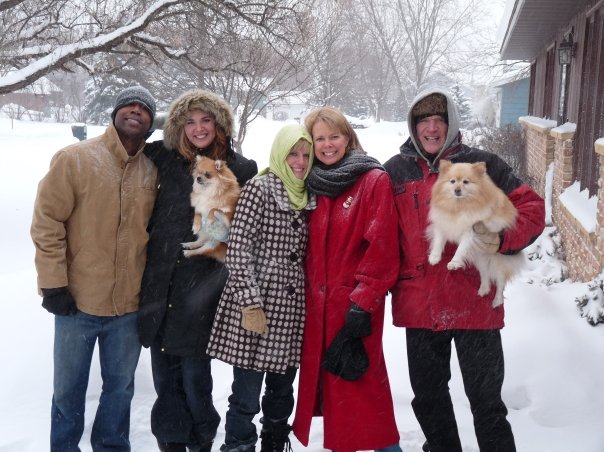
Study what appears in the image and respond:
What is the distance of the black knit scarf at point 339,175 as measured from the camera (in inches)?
113

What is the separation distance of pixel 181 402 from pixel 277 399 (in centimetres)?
58

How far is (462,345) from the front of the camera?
2.83 m

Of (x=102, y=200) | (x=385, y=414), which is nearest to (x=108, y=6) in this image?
(x=102, y=200)

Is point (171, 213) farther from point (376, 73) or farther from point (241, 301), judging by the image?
point (376, 73)

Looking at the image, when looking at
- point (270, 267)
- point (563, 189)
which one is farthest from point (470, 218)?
point (563, 189)

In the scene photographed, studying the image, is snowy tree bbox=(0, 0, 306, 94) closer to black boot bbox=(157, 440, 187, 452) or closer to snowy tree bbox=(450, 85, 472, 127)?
black boot bbox=(157, 440, 187, 452)

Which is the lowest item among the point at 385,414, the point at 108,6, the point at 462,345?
the point at 385,414

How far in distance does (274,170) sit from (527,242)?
1.36 m

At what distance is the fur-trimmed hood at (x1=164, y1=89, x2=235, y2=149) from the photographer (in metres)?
3.10

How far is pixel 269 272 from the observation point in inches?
117

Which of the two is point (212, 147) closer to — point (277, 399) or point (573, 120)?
point (277, 399)

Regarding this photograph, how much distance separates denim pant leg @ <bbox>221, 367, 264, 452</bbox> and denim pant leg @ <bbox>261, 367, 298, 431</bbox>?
11cm

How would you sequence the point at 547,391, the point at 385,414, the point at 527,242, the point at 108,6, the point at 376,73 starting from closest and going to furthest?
the point at 527,242
the point at 385,414
the point at 547,391
the point at 108,6
the point at 376,73

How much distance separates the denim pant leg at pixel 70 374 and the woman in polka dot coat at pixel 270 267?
0.68m
